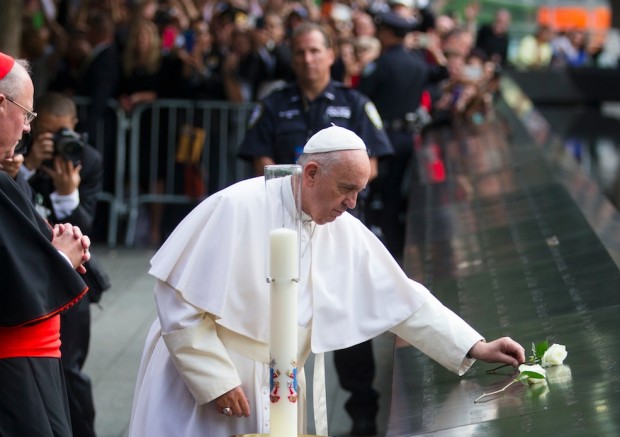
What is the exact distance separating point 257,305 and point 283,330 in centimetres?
84

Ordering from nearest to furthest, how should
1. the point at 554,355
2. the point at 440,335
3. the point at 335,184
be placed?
the point at 554,355 → the point at 335,184 → the point at 440,335

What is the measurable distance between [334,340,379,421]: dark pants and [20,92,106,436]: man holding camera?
1.64 m

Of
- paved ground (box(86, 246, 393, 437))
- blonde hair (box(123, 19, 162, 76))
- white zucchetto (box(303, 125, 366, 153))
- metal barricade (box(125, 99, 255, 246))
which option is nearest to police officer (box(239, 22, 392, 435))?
paved ground (box(86, 246, 393, 437))

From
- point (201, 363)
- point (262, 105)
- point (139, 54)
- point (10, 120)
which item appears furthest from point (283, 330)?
point (139, 54)

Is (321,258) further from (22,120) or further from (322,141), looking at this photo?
(22,120)

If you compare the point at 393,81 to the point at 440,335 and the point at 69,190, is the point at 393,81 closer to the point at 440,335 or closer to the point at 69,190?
the point at 69,190

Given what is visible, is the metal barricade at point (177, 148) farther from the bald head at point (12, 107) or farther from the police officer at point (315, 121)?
the bald head at point (12, 107)

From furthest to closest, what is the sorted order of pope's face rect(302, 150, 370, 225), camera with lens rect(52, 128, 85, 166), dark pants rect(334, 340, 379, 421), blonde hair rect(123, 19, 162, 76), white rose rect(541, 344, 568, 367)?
blonde hair rect(123, 19, 162, 76) → dark pants rect(334, 340, 379, 421) → camera with lens rect(52, 128, 85, 166) → pope's face rect(302, 150, 370, 225) → white rose rect(541, 344, 568, 367)

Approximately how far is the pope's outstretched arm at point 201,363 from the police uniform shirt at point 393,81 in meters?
6.34

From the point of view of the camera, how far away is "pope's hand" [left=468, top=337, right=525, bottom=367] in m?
3.98

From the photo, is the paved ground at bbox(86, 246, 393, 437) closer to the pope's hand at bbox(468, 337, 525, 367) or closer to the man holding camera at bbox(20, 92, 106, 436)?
the man holding camera at bbox(20, 92, 106, 436)

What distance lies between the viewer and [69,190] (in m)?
5.68

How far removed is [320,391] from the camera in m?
4.27

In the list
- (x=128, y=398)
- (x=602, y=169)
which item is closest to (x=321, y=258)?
(x=128, y=398)
